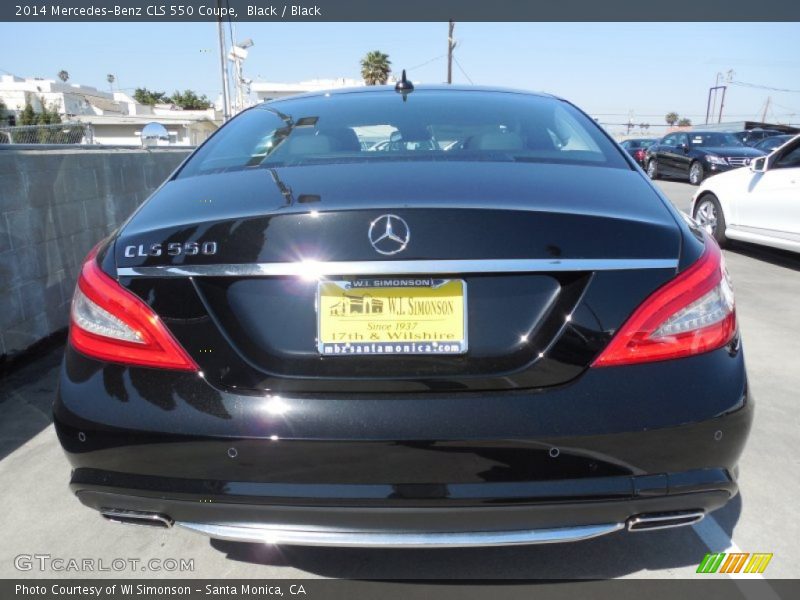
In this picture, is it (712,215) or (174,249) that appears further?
(712,215)

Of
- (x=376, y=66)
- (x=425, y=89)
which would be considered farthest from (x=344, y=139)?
(x=376, y=66)

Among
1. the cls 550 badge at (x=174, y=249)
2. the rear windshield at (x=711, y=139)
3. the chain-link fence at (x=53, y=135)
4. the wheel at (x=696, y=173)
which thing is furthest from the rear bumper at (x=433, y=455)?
the rear windshield at (x=711, y=139)

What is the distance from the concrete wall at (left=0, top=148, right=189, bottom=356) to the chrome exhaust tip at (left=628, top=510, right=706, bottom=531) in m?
3.92

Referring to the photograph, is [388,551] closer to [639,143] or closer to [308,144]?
[308,144]

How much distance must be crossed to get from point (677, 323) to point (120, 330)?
1.45 m

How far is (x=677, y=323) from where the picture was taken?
1738 mm

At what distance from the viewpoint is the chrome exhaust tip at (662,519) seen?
1.77 meters

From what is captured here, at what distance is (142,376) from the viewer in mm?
1780

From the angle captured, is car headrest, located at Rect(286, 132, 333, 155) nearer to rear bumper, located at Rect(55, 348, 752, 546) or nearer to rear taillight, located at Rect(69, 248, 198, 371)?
rear taillight, located at Rect(69, 248, 198, 371)

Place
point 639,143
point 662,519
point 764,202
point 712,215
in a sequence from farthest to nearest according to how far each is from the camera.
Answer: point 639,143 → point 712,215 → point 764,202 → point 662,519

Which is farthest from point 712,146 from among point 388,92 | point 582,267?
point 582,267

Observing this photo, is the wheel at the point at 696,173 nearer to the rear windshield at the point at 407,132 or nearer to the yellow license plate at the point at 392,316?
the rear windshield at the point at 407,132

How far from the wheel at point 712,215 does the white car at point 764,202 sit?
0.04 feet

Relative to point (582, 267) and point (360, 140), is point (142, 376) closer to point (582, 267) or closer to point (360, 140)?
point (582, 267)
